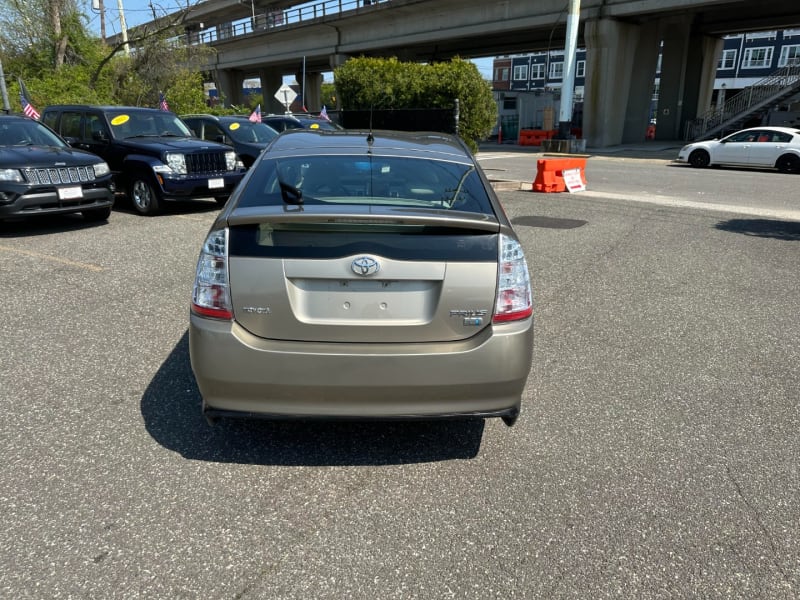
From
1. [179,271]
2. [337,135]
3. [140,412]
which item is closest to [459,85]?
[179,271]

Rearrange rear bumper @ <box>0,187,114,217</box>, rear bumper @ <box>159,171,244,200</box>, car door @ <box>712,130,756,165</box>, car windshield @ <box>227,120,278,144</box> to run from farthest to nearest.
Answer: car door @ <box>712,130,756,165</box>, car windshield @ <box>227,120,278,144</box>, rear bumper @ <box>159,171,244,200</box>, rear bumper @ <box>0,187,114,217</box>

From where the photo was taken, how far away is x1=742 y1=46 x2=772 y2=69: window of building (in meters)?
66.0

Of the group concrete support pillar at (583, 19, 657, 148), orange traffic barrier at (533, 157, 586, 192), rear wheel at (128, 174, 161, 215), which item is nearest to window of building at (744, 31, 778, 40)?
concrete support pillar at (583, 19, 657, 148)

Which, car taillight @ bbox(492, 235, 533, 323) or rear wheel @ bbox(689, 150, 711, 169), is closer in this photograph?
car taillight @ bbox(492, 235, 533, 323)

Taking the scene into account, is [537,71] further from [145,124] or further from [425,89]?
[145,124]

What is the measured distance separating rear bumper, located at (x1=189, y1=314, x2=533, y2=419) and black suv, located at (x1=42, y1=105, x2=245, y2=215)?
26.3 feet

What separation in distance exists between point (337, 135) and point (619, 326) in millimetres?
2986

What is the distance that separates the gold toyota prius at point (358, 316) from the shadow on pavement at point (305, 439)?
414 millimetres

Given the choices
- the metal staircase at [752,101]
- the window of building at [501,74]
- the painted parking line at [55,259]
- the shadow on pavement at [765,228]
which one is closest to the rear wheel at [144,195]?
the painted parking line at [55,259]

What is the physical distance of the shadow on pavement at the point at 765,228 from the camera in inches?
362

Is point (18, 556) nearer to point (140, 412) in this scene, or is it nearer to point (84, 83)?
point (140, 412)

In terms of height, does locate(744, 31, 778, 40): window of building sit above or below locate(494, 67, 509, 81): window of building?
above

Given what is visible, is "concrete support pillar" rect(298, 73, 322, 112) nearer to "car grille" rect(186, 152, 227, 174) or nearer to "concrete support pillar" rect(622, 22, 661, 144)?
"concrete support pillar" rect(622, 22, 661, 144)

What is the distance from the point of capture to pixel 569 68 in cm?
2642
